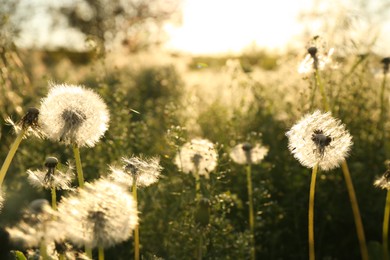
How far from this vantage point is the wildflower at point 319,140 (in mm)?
1828

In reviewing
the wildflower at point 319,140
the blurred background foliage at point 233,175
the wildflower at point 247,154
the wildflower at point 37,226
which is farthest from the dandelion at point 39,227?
the wildflower at point 247,154

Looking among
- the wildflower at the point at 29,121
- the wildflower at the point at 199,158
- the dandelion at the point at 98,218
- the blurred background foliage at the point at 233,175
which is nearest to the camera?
the dandelion at the point at 98,218

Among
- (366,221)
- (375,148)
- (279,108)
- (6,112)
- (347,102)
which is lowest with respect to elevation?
(366,221)

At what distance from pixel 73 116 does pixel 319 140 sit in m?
0.82

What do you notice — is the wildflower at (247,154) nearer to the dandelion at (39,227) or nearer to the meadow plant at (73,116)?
the meadow plant at (73,116)

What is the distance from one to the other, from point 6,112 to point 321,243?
9.27ft

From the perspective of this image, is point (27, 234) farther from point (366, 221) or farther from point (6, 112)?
point (6, 112)

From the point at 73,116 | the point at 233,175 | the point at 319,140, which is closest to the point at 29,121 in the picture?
the point at 73,116

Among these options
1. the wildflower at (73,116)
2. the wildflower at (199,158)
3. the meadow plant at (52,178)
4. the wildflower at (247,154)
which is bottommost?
the meadow plant at (52,178)

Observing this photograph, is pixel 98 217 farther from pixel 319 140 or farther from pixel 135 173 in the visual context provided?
pixel 319 140

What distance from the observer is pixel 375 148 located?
14.3ft

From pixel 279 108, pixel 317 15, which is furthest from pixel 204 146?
pixel 279 108

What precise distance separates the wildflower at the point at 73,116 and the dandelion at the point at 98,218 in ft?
1.13

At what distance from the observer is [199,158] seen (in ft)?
8.55
